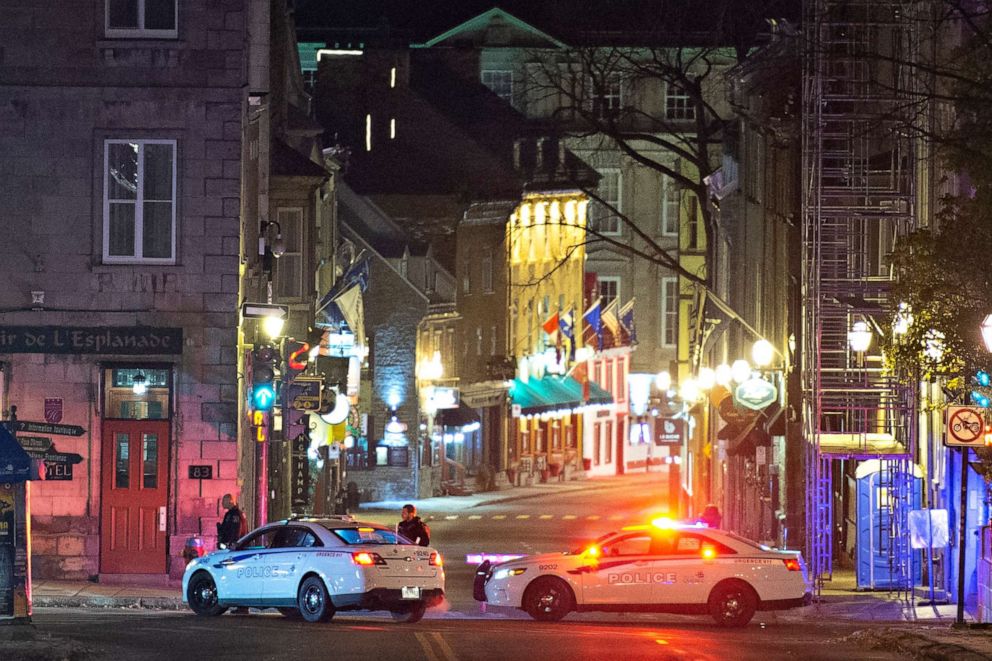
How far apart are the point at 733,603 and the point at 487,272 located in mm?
48460

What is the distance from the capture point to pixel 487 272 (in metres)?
74.0

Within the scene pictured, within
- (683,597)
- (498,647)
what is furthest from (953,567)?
(498,647)

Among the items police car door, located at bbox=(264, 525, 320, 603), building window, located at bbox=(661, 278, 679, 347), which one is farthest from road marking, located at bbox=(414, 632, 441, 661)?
building window, located at bbox=(661, 278, 679, 347)

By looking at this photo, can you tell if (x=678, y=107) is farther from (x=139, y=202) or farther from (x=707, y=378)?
(x=139, y=202)

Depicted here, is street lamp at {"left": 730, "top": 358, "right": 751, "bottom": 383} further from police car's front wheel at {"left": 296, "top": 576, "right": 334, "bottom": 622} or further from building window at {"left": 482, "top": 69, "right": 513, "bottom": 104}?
building window at {"left": 482, "top": 69, "right": 513, "bottom": 104}

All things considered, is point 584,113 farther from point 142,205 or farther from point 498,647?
point 498,647

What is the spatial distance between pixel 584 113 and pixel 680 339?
92.9 feet

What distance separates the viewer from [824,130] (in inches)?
1348

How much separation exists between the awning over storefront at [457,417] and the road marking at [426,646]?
45.2 metres

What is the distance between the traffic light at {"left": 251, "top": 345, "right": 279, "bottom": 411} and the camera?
32531 mm

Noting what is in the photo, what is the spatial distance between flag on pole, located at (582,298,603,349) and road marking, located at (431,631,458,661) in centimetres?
6169

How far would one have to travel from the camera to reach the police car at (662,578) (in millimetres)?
26047

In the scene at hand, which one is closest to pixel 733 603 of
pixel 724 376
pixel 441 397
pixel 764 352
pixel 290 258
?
pixel 764 352

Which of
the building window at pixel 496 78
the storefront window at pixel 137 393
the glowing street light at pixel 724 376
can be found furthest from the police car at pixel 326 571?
the building window at pixel 496 78
